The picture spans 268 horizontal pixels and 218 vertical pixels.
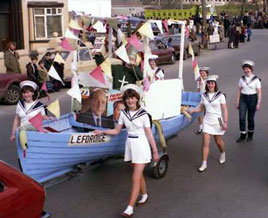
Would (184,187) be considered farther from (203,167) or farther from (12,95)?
(12,95)

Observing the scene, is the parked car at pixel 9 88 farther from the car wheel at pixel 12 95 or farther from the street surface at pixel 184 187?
the street surface at pixel 184 187

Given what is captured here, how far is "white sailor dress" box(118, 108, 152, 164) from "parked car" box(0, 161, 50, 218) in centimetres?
192

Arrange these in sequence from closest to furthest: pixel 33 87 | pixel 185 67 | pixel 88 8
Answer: pixel 33 87 < pixel 185 67 < pixel 88 8

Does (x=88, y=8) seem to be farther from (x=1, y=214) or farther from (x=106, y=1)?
(x=1, y=214)

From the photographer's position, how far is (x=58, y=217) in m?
6.11

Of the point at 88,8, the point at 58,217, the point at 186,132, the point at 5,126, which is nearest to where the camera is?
the point at 58,217

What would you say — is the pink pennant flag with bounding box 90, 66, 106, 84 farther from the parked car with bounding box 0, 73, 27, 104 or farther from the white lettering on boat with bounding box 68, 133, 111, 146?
the parked car with bounding box 0, 73, 27, 104

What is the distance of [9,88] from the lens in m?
13.8

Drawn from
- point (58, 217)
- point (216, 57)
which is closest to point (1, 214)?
point (58, 217)

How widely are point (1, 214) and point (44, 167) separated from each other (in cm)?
277

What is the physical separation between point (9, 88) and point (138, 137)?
28.6 ft

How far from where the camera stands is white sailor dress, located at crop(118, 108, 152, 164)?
6016 mm

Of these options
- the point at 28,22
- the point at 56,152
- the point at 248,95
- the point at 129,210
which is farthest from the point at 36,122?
the point at 28,22

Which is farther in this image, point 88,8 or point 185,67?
point 88,8
